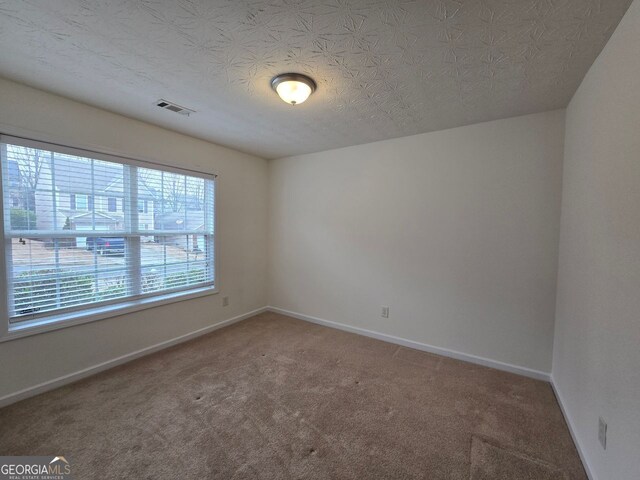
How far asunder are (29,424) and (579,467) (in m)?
3.57

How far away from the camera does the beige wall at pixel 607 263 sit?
115 centimetres

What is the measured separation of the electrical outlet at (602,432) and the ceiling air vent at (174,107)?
3.61 meters

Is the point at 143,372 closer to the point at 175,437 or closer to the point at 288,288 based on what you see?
the point at 175,437

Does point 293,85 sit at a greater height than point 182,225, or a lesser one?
greater

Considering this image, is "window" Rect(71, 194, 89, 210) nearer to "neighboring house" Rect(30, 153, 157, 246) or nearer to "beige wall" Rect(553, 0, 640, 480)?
"neighboring house" Rect(30, 153, 157, 246)

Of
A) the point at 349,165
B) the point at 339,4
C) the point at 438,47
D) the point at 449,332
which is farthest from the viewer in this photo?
the point at 349,165

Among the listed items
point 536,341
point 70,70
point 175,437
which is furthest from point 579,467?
point 70,70

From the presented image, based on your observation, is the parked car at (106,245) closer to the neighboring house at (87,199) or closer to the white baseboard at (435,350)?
the neighboring house at (87,199)

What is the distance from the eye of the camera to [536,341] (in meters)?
2.40

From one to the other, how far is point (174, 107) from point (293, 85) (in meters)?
1.26

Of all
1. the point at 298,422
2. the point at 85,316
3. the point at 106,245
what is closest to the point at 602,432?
the point at 298,422

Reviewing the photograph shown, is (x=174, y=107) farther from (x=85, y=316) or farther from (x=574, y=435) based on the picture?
(x=574, y=435)

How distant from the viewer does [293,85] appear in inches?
71.5

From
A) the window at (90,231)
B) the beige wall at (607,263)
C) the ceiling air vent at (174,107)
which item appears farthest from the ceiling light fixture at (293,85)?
the window at (90,231)
